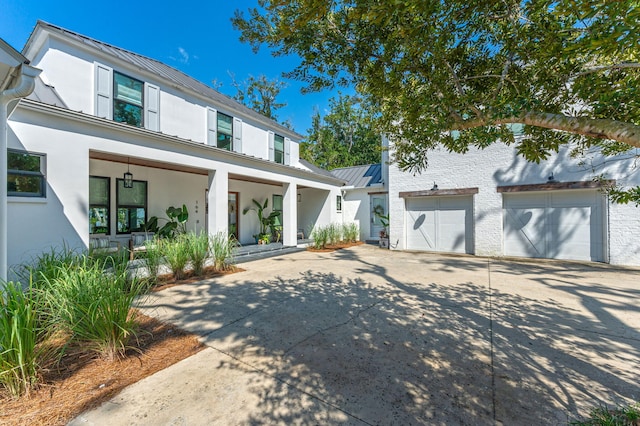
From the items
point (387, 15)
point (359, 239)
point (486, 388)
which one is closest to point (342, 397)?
point (486, 388)

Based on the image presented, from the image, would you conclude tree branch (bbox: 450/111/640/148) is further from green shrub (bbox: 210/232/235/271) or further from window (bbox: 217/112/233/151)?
window (bbox: 217/112/233/151)

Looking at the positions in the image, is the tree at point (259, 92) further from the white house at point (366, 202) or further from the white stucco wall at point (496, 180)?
the white stucco wall at point (496, 180)

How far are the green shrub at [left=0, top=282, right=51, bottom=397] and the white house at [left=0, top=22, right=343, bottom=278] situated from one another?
6.16 ft

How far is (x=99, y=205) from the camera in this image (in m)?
8.16

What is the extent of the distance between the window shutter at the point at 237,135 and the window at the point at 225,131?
133 millimetres

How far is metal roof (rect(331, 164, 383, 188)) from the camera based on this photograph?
15.0m

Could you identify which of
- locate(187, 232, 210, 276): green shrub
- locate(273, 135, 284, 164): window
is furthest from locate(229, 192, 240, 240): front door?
locate(187, 232, 210, 276): green shrub

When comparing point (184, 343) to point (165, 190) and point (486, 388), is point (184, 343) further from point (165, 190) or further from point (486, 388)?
point (165, 190)

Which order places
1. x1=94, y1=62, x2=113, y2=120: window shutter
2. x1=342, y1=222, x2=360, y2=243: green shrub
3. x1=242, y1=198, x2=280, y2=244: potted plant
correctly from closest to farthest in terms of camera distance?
x1=94, y1=62, x2=113, y2=120: window shutter, x1=242, y1=198, x2=280, y2=244: potted plant, x1=342, y1=222, x2=360, y2=243: green shrub

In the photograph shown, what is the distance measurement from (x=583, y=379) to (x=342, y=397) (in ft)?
7.98

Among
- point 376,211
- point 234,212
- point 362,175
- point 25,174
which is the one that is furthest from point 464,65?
point 362,175

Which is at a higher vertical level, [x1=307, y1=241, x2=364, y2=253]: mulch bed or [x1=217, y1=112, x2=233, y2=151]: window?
[x1=217, y1=112, x2=233, y2=151]: window

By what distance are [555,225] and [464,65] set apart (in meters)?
8.84

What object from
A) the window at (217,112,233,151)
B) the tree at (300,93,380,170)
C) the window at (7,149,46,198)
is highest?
the tree at (300,93,380,170)
